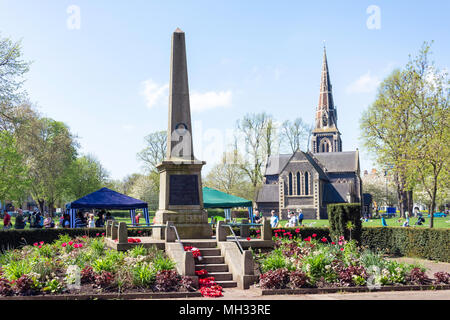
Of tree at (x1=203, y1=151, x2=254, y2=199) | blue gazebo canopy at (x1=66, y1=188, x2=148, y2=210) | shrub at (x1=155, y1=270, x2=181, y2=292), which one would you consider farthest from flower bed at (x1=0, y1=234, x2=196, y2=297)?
tree at (x1=203, y1=151, x2=254, y2=199)

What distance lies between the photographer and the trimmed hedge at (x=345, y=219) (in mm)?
21734

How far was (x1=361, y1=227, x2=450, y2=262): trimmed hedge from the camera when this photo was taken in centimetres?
1852

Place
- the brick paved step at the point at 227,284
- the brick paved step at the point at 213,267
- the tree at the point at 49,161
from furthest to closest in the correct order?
the tree at the point at 49,161
the brick paved step at the point at 213,267
the brick paved step at the point at 227,284

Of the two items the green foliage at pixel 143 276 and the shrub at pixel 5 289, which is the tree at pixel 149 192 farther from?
the shrub at pixel 5 289

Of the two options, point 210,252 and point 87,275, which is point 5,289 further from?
point 210,252

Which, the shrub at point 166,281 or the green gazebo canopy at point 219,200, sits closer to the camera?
the shrub at point 166,281

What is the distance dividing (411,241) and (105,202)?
14.2m

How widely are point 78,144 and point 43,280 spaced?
42.2 meters

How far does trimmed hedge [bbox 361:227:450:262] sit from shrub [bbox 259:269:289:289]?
348 inches

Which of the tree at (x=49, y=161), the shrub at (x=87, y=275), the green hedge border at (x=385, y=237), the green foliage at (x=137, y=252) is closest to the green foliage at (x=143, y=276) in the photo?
the shrub at (x=87, y=275)

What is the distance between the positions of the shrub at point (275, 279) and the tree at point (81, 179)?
135 ft

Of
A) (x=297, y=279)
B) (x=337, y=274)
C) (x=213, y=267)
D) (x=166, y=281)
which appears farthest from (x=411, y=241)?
(x=166, y=281)
